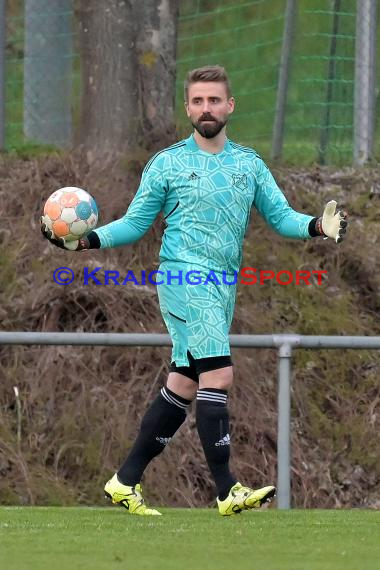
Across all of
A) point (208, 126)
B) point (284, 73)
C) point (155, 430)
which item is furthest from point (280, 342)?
point (284, 73)

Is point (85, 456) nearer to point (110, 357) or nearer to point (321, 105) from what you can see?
point (110, 357)

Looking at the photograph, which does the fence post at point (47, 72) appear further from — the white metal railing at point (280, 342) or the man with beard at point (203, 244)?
the man with beard at point (203, 244)

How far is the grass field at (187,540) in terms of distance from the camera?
5.57 m

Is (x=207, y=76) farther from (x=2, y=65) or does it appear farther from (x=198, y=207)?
(x=2, y=65)

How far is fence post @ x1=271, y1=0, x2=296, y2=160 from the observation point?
12742mm

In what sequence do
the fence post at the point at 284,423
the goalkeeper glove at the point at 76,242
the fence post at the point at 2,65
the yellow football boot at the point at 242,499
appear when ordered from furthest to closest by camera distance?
the fence post at the point at 2,65, the fence post at the point at 284,423, the goalkeeper glove at the point at 76,242, the yellow football boot at the point at 242,499

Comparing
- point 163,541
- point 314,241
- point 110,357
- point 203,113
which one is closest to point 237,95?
point 314,241

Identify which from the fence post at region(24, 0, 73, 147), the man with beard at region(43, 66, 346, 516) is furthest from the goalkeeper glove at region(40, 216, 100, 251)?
the fence post at region(24, 0, 73, 147)

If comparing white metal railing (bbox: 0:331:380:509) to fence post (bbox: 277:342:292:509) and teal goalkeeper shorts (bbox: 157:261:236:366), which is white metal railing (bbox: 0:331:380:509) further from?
teal goalkeeper shorts (bbox: 157:261:236:366)

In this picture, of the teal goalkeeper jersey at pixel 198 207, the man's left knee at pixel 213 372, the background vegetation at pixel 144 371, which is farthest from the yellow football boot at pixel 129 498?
the background vegetation at pixel 144 371

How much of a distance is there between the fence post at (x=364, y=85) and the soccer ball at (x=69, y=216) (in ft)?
18.5

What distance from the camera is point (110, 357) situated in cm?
966

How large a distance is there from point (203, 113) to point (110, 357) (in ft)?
9.67

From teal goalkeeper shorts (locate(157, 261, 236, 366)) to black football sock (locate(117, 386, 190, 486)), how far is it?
22cm
